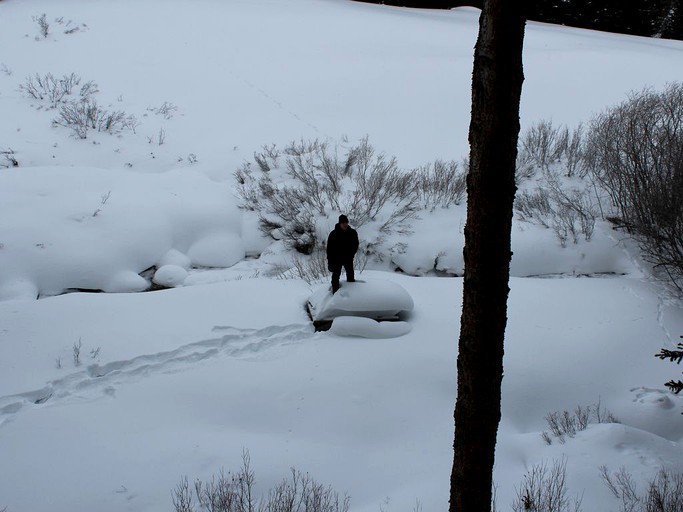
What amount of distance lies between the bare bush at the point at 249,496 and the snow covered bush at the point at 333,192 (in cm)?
870

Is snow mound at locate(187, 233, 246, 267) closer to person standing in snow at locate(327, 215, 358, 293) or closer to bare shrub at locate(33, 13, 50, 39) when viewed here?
person standing in snow at locate(327, 215, 358, 293)

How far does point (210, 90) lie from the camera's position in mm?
21812

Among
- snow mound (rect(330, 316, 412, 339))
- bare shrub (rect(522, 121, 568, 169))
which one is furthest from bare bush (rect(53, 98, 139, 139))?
bare shrub (rect(522, 121, 568, 169))

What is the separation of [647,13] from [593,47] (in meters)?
15.1

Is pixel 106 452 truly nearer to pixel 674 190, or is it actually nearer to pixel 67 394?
pixel 67 394

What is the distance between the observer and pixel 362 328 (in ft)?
29.2

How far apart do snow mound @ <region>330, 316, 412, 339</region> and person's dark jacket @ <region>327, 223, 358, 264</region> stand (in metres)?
1.29

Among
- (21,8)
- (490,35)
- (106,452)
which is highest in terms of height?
(21,8)

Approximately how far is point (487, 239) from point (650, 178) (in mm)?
10980

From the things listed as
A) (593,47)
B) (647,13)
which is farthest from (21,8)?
(647,13)

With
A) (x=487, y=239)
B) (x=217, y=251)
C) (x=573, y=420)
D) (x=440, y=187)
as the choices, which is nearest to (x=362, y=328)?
(x=573, y=420)

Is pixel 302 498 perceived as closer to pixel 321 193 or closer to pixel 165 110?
pixel 321 193

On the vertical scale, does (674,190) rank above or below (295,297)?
above

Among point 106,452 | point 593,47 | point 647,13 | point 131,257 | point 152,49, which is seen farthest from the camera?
point 647,13
